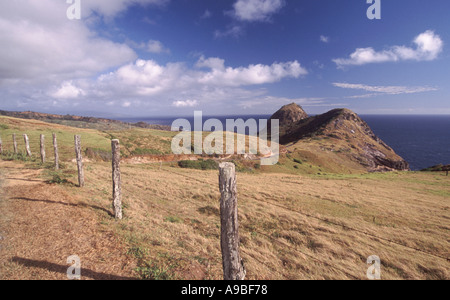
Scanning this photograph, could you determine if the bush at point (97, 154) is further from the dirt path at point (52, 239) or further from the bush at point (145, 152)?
the dirt path at point (52, 239)

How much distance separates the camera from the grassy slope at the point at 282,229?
28.2 ft

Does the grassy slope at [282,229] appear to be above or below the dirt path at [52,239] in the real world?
below

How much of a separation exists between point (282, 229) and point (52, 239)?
12.0 meters

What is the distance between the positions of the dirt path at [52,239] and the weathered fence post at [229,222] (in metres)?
3.32

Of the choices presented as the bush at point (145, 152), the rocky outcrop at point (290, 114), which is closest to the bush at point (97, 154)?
the bush at point (145, 152)

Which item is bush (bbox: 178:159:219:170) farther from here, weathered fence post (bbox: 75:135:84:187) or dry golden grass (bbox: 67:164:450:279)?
weathered fence post (bbox: 75:135:84:187)

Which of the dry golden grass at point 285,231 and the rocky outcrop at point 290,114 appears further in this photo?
the rocky outcrop at point 290,114

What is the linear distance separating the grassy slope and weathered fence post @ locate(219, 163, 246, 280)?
1.88 meters

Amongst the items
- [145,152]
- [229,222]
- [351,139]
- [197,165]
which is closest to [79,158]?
[229,222]

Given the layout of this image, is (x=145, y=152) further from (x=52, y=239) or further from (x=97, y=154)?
(x=52, y=239)

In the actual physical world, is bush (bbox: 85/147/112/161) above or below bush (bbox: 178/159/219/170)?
above

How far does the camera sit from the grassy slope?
861cm

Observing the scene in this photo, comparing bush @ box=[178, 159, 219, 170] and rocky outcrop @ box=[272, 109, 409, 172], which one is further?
rocky outcrop @ box=[272, 109, 409, 172]

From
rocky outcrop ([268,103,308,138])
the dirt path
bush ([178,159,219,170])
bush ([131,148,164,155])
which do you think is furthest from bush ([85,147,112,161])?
rocky outcrop ([268,103,308,138])
